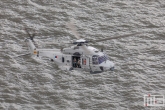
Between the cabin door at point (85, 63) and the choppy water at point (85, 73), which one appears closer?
the cabin door at point (85, 63)

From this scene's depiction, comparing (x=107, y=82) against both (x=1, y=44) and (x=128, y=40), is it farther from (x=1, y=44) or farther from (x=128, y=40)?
(x=1, y=44)

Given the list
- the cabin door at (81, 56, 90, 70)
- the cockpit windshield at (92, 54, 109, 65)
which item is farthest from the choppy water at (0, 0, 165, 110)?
the cockpit windshield at (92, 54, 109, 65)

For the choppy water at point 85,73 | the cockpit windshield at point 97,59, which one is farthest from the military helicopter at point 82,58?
the choppy water at point 85,73

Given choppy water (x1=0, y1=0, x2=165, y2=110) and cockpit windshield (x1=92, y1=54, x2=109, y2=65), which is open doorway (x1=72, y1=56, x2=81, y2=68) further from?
choppy water (x1=0, y1=0, x2=165, y2=110)

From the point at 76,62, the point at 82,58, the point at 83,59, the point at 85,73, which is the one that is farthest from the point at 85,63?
the point at 85,73

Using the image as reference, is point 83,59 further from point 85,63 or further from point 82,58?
point 85,63

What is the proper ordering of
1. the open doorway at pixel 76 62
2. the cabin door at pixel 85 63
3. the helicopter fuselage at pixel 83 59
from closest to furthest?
the helicopter fuselage at pixel 83 59, the cabin door at pixel 85 63, the open doorway at pixel 76 62

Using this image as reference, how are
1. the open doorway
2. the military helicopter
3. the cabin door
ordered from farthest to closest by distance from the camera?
the open doorway, the cabin door, the military helicopter

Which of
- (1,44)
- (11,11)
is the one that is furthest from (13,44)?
(11,11)

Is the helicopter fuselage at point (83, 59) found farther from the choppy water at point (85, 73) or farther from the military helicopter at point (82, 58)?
the choppy water at point (85, 73)
